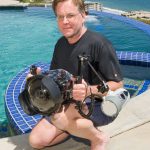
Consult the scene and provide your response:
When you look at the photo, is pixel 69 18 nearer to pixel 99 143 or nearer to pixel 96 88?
pixel 96 88

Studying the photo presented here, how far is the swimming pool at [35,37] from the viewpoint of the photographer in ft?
33.8

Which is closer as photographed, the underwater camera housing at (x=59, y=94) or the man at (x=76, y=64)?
the underwater camera housing at (x=59, y=94)

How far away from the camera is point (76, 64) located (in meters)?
3.58

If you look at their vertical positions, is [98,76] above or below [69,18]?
below

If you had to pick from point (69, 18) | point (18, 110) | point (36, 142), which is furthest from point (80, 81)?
point (18, 110)

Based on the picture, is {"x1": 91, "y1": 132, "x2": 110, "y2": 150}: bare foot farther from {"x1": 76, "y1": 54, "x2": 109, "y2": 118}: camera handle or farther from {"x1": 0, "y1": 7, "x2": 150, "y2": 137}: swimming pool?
{"x1": 0, "y1": 7, "x2": 150, "y2": 137}: swimming pool

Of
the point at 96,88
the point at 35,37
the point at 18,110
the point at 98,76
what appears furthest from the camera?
the point at 35,37

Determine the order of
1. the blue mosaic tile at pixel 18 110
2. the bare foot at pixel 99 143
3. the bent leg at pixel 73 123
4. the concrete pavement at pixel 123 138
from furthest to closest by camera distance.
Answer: the blue mosaic tile at pixel 18 110 < the concrete pavement at pixel 123 138 < the bare foot at pixel 99 143 < the bent leg at pixel 73 123

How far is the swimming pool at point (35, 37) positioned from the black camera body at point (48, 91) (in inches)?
146

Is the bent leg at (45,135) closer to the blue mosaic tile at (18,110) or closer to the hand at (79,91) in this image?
the hand at (79,91)

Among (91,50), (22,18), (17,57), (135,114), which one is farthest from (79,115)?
(22,18)

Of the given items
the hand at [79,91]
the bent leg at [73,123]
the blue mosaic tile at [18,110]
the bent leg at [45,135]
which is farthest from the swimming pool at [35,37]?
the hand at [79,91]

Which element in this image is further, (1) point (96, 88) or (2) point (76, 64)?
(2) point (76, 64)

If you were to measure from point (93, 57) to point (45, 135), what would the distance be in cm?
94
